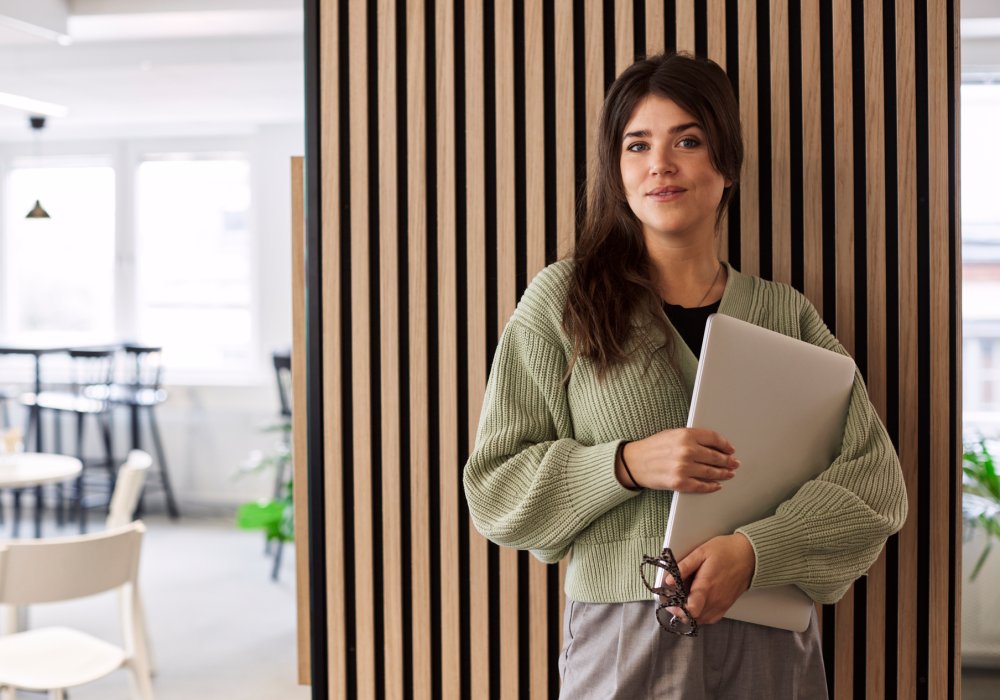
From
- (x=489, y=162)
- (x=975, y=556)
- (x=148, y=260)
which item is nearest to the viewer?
(x=489, y=162)

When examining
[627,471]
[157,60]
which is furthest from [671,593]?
[157,60]

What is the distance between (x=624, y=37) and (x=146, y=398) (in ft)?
17.7

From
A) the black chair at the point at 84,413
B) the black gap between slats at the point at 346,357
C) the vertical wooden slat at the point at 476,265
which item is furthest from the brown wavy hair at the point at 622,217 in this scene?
the black chair at the point at 84,413

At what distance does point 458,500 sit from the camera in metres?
1.88

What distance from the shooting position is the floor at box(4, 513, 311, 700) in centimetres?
350

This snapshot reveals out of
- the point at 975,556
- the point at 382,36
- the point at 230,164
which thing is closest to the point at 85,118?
the point at 230,164

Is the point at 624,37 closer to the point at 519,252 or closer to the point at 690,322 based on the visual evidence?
the point at 519,252

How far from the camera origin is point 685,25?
1.76 m

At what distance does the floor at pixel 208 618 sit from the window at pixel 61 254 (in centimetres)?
184

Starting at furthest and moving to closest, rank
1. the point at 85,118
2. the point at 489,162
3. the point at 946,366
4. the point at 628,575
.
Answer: the point at 85,118, the point at 489,162, the point at 946,366, the point at 628,575

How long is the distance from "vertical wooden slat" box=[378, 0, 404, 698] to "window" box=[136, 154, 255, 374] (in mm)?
4949

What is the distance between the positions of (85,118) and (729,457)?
6183mm

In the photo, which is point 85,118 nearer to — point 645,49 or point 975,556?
point 645,49

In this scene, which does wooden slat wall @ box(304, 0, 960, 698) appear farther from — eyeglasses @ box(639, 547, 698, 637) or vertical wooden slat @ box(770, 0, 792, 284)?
eyeglasses @ box(639, 547, 698, 637)
